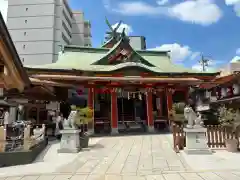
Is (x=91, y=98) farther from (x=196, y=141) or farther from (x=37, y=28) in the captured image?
(x=37, y=28)

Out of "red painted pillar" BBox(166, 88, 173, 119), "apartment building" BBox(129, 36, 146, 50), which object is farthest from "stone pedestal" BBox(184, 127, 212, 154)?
"apartment building" BBox(129, 36, 146, 50)

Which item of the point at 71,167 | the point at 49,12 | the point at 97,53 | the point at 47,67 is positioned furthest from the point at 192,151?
the point at 49,12

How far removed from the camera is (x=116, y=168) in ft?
23.6

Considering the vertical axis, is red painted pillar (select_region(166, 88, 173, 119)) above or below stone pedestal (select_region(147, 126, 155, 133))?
above

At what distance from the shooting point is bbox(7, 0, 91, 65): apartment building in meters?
48.5

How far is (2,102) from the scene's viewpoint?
1436cm

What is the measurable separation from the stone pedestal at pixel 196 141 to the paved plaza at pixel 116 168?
1.66 feet

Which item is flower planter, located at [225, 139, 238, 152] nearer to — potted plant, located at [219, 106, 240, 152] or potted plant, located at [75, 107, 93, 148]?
potted plant, located at [219, 106, 240, 152]

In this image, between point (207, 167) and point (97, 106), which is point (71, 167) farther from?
point (97, 106)

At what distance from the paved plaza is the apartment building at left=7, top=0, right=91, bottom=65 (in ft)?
138

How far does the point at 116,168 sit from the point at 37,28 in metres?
49.9

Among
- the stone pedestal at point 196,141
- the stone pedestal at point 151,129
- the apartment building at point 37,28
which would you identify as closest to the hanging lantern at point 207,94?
the stone pedestal at point 151,129

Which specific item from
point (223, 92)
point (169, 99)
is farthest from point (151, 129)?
point (223, 92)

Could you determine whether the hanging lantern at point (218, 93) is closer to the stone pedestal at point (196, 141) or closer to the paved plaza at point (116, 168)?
the stone pedestal at point (196, 141)
